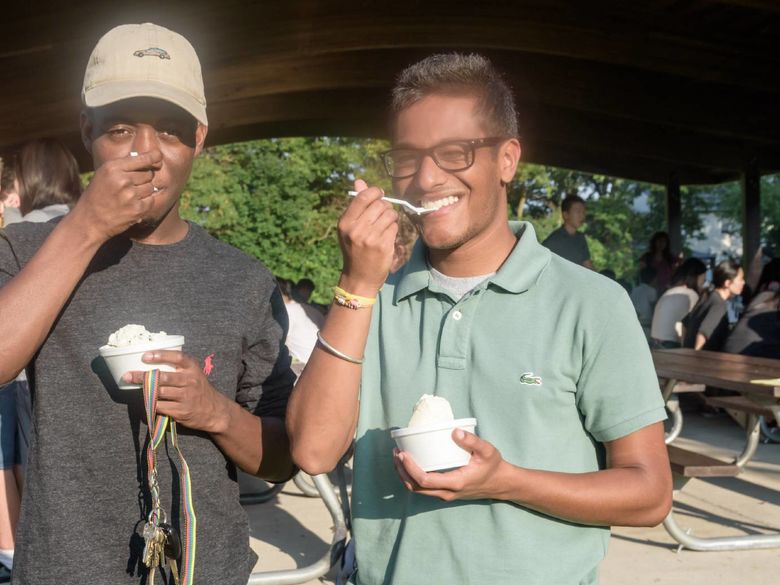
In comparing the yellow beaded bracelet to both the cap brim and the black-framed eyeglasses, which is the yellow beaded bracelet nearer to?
the black-framed eyeglasses

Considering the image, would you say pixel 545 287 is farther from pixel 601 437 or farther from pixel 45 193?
pixel 45 193

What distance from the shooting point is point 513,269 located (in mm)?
1793

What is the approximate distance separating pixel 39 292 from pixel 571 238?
29.7 ft

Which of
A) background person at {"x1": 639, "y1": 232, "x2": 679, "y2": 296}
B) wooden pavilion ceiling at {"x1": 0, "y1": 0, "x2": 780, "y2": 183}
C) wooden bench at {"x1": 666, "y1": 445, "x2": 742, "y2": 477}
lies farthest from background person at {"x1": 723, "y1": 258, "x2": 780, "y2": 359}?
background person at {"x1": 639, "y1": 232, "x2": 679, "y2": 296}

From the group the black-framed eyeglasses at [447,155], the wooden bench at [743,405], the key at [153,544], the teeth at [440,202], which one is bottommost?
the wooden bench at [743,405]

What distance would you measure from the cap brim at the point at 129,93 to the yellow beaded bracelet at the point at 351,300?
0.59 m

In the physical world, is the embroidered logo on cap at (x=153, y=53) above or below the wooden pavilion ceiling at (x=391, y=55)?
below

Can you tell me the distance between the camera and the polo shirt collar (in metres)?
1.77

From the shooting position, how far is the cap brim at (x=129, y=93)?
71.8 inches

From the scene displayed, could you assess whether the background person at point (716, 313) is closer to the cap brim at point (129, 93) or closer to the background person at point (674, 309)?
the background person at point (674, 309)

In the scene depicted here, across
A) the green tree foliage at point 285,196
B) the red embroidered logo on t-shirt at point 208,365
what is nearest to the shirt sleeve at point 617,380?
the red embroidered logo on t-shirt at point 208,365

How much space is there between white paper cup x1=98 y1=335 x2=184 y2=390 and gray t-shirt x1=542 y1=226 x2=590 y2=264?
859cm

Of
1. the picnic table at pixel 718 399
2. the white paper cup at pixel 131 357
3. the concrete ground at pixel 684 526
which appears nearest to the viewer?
the white paper cup at pixel 131 357

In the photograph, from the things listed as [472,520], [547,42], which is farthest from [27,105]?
[472,520]
